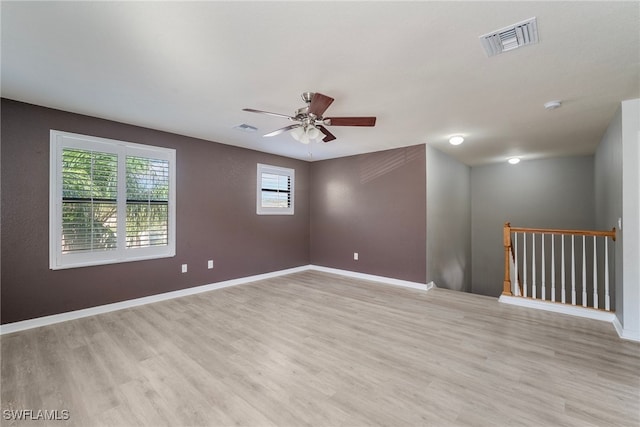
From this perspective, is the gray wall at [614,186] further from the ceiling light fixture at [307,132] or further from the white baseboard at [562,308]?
the ceiling light fixture at [307,132]

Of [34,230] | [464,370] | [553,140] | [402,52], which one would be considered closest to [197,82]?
[402,52]

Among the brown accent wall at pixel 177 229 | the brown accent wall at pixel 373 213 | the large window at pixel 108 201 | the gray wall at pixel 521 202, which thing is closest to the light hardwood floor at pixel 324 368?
the brown accent wall at pixel 177 229

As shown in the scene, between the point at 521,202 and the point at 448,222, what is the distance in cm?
203

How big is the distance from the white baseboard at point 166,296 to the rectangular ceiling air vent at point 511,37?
361 cm

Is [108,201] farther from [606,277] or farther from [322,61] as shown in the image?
[606,277]

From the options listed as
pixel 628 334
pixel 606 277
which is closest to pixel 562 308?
pixel 606 277

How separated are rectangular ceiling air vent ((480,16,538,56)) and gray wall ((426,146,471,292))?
2746 mm

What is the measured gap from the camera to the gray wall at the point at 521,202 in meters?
5.40

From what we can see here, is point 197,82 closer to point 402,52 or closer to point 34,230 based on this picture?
point 402,52

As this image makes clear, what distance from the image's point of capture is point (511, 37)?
5.96 feet

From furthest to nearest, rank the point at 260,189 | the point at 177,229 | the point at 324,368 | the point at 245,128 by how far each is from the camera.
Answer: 1. the point at 260,189
2. the point at 177,229
3. the point at 245,128
4. the point at 324,368

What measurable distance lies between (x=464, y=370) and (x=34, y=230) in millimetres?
4579

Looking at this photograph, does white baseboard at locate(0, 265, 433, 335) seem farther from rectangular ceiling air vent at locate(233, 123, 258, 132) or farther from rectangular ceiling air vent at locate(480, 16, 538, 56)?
rectangular ceiling air vent at locate(480, 16, 538, 56)
